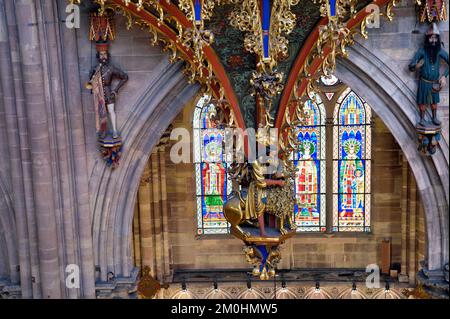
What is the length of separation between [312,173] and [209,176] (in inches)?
73.7

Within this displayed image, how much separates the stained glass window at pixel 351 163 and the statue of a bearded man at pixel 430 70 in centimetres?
406

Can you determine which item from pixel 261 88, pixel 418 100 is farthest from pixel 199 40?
pixel 418 100

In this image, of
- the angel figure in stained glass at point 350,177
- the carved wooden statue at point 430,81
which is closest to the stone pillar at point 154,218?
the angel figure in stained glass at point 350,177

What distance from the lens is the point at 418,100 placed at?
39.0ft

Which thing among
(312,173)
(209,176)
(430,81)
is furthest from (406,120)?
(209,176)

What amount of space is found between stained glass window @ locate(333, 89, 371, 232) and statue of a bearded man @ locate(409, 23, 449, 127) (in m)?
4.06

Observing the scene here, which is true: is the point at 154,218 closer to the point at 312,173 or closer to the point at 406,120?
the point at 312,173

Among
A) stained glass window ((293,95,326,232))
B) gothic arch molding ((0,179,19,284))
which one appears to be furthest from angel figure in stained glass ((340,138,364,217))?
gothic arch molding ((0,179,19,284))

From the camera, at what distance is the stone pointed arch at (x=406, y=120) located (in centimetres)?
1197

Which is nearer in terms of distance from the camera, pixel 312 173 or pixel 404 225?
pixel 404 225

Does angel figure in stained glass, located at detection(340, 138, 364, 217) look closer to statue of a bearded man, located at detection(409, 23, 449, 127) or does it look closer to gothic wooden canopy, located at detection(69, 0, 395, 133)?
statue of a bearded man, located at detection(409, 23, 449, 127)

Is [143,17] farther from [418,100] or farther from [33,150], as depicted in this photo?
[418,100]

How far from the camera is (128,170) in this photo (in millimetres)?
12445

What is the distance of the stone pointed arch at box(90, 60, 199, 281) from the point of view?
12148mm
